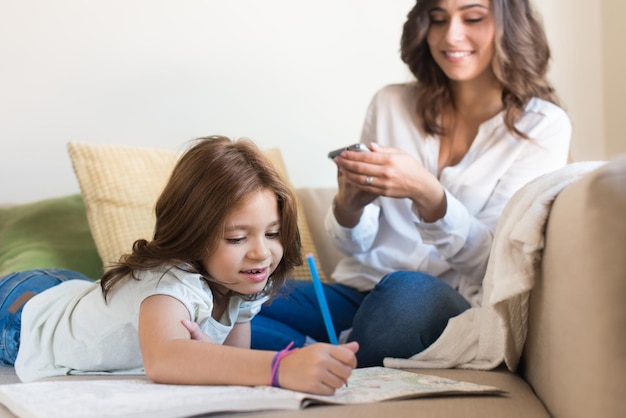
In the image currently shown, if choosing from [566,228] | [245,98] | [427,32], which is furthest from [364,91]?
[566,228]

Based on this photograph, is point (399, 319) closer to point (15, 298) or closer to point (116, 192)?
point (15, 298)

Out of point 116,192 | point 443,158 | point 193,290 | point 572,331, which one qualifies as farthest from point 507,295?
point 116,192

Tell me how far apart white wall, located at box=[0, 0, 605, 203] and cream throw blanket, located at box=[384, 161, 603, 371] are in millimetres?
1150

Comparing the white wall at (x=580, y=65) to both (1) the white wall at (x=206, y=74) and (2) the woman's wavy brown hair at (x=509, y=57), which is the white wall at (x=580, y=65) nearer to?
(1) the white wall at (x=206, y=74)

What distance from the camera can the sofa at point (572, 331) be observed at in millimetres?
829

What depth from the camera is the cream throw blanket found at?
3.45 ft

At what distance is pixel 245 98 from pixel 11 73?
0.65 meters

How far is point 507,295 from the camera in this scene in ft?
3.48

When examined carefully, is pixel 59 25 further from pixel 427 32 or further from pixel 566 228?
pixel 566 228

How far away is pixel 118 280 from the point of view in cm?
125

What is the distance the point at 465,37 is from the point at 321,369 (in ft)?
3.32

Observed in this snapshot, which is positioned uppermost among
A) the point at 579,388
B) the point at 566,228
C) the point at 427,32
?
the point at 427,32

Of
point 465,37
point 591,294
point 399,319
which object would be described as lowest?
point 399,319

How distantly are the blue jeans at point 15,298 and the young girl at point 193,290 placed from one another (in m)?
0.06
